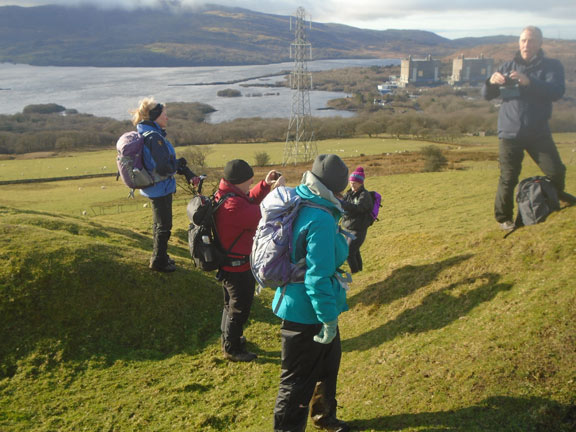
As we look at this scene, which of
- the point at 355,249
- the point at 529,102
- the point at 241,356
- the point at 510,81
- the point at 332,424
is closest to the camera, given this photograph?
the point at 332,424

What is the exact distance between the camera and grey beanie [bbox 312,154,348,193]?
3949 millimetres

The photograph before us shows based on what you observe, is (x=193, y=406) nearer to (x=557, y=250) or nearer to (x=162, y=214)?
(x=162, y=214)

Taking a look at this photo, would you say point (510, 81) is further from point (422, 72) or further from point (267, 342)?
point (422, 72)

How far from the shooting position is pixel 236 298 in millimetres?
6184

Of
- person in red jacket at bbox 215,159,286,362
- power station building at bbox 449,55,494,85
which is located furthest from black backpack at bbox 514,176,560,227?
power station building at bbox 449,55,494,85

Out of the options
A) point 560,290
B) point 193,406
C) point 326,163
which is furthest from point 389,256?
point 326,163

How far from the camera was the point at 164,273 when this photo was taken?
8594 millimetres

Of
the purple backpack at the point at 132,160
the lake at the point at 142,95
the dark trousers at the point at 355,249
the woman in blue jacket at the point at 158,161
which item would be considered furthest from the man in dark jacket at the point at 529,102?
the lake at the point at 142,95

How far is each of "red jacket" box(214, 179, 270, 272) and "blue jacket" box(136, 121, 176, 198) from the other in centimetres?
188

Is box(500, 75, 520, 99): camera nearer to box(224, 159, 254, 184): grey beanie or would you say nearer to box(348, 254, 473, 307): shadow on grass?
box(348, 254, 473, 307): shadow on grass

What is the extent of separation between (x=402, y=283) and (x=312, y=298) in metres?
4.69

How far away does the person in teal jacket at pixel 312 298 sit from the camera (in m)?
3.79

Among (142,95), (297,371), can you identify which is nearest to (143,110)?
(297,371)

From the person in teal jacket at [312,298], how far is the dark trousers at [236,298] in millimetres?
1957
